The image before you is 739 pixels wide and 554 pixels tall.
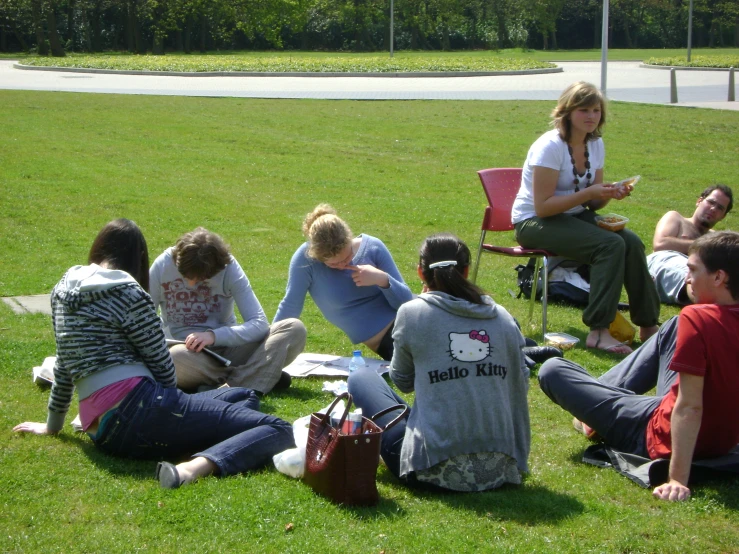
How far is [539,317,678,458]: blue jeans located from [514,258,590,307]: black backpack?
9.42 ft

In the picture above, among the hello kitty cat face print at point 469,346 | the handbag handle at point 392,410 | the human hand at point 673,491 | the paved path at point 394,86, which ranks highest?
the paved path at point 394,86

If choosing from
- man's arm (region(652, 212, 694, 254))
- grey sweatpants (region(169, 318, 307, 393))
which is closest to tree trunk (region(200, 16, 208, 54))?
man's arm (region(652, 212, 694, 254))

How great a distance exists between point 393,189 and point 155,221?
11.3ft

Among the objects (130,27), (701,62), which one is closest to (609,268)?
(701,62)

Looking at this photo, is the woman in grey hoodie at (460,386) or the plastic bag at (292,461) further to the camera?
the plastic bag at (292,461)

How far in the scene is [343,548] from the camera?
10.8 feet

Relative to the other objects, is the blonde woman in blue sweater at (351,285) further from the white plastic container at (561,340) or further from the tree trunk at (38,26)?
the tree trunk at (38,26)

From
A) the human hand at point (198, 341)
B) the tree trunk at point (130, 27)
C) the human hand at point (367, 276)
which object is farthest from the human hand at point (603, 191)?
the tree trunk at point (130, 27)

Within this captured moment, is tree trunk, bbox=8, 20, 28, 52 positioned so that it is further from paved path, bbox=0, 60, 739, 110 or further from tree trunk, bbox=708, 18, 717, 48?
tree trunk, bbox=708, 18, 717, 48

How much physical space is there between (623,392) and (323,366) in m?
2.16

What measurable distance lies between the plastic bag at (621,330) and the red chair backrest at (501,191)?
4.18 feet

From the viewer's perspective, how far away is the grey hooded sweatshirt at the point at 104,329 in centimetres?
392

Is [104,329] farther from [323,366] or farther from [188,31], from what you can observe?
[188,31]

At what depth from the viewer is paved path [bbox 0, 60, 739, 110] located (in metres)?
23.1
